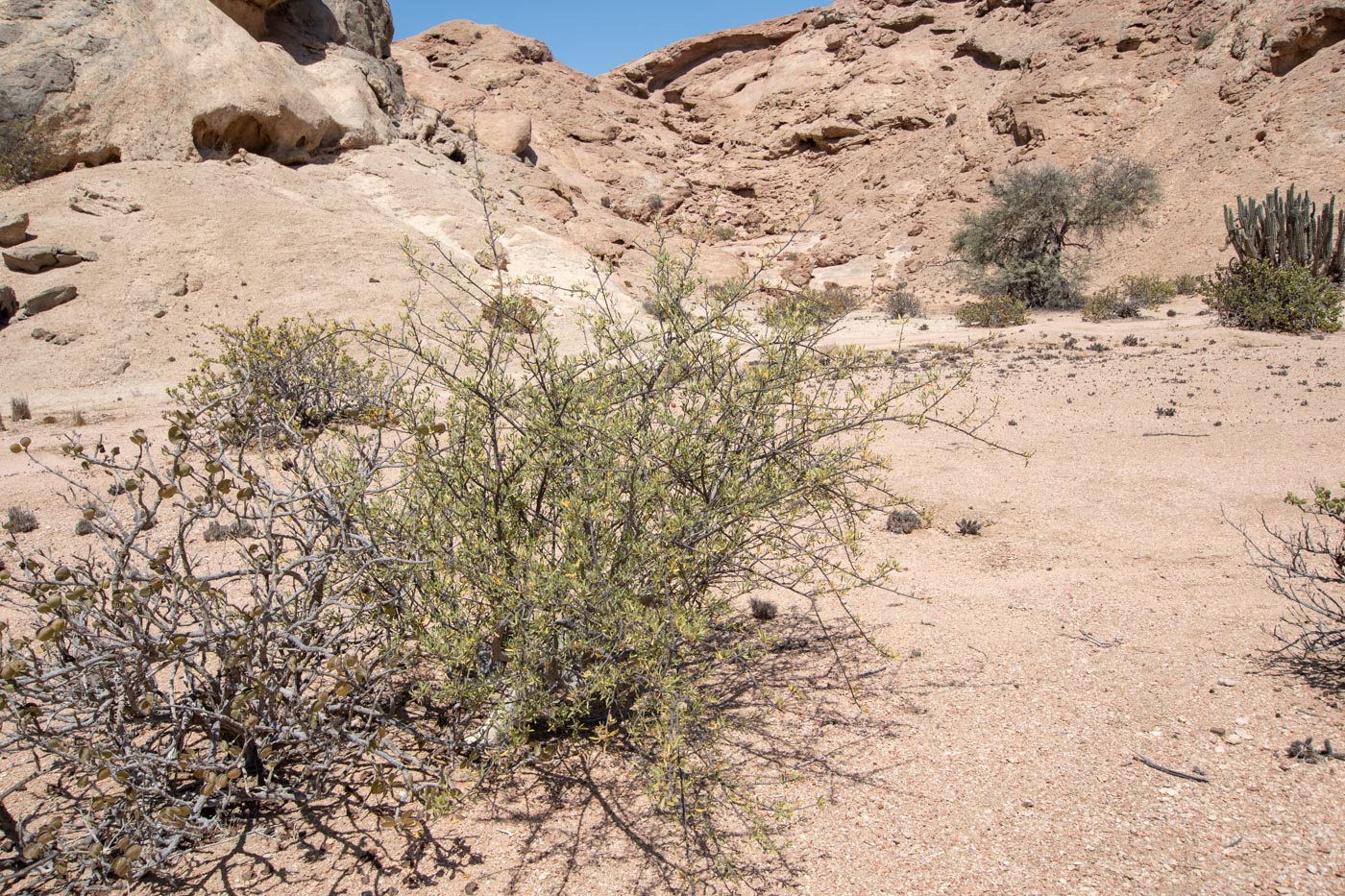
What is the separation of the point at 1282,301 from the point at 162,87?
23930 millimetres

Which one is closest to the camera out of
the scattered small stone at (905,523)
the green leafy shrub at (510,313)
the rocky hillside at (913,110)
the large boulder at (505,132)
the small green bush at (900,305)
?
the green leafy shrub at (510,313)

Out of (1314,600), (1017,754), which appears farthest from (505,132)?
(1017,754)

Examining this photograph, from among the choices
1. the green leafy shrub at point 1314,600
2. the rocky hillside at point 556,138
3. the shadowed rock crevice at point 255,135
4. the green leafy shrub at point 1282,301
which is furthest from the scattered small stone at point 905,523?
the shadowed rock crevice at point 255,135

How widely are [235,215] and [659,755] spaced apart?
59.0ft

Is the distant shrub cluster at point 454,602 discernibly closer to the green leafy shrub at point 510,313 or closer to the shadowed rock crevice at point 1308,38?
the green leafy shrub at point 510,313

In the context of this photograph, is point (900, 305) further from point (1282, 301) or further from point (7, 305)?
point (7, 305)

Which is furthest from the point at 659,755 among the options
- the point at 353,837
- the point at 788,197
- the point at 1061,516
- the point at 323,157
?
the point at 788,197

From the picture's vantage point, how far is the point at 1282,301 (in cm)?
1362

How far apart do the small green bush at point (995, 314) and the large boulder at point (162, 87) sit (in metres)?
17.0

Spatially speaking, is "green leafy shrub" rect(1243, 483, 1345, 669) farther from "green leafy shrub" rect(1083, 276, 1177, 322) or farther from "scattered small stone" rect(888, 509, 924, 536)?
"green leafy shrub" rect(1083, 276, 1177, 322)

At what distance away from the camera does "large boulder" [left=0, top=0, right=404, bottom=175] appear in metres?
18.0

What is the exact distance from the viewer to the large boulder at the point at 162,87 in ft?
59.0

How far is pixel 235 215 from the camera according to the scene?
1711cm

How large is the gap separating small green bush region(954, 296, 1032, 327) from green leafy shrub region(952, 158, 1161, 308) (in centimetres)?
255
